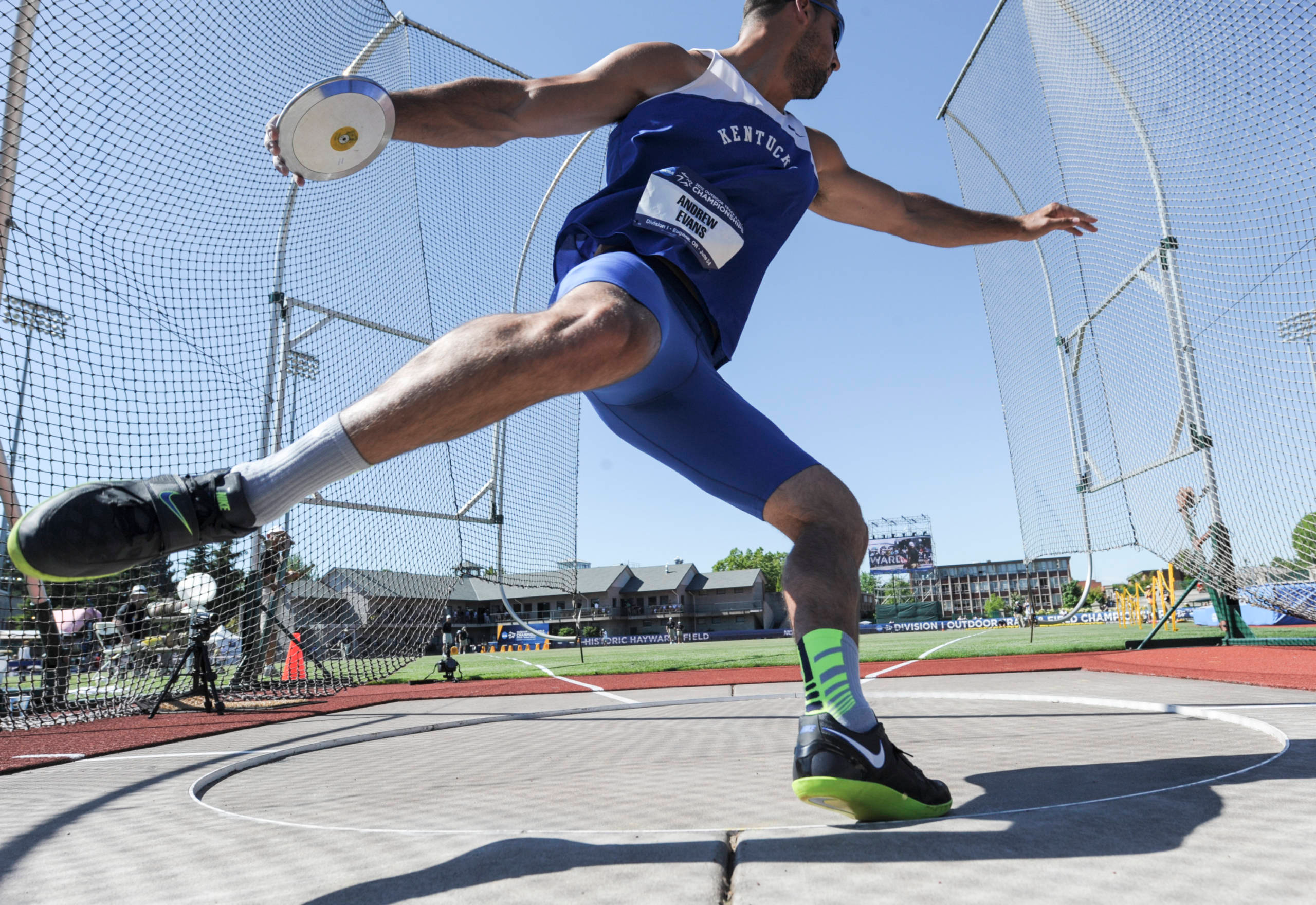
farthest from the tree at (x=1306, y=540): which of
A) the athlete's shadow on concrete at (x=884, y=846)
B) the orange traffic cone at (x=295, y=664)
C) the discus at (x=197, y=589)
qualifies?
the orange traffic cone at (x=295, y=664)

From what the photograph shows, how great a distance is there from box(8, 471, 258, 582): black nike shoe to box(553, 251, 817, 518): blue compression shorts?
82 centimetres

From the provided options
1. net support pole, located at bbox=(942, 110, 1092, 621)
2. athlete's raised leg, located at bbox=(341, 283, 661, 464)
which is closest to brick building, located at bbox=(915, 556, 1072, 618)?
net support pole, located at bbox=(942, 110, 1092, 621)

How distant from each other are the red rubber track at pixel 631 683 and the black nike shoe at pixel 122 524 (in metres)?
2.38

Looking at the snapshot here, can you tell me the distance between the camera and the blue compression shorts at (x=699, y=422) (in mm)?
1791

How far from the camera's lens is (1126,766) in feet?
6.05

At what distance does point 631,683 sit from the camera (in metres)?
7.29

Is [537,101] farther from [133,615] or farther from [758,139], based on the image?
[133,615]

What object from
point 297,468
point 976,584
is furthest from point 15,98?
point 976,584

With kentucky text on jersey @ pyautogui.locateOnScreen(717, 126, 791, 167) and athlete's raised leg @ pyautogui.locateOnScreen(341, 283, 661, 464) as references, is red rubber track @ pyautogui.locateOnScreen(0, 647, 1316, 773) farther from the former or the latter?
kentucky text on jersey @ pyautogui.locateOnScreen(717, 126, 791, 167)

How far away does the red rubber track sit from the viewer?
3.77 metres

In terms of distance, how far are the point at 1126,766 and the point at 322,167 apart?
7.62ft

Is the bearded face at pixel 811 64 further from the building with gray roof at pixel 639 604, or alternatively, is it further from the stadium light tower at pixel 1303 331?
the building with gray roof at pixel 639 604

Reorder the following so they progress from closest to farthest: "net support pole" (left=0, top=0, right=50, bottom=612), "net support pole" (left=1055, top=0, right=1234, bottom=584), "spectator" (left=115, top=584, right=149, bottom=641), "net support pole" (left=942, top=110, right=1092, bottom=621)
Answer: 1. "net support pole" (left=0, top=0, right=50, bottom=612)
2. "spectator" (left=115, top=584, right=149, bottom=641)
3. "net support pole" (left=1055, top=0, right=1234, bottom=584)
4. "net support pole" (left=942, top=110, right=1092, bottom=621)

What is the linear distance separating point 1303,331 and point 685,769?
5301mm
